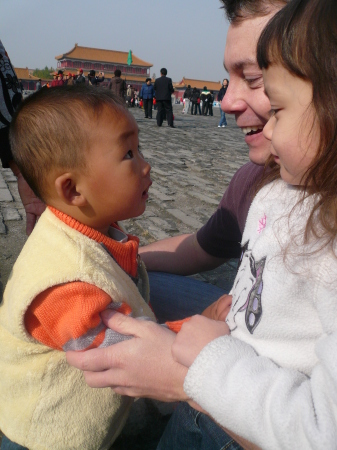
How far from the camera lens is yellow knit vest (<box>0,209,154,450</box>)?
137cm

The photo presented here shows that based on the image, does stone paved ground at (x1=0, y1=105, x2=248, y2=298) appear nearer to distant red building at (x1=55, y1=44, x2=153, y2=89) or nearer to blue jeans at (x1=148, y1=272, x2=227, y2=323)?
blue jeans at (x1=148, y1=272, x2=227, y2=323)

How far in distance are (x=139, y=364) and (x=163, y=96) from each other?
14.8 metres

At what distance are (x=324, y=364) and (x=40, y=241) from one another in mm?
949

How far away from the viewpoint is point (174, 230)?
4.34 metres

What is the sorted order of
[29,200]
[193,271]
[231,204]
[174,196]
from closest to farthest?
[231,204], [29,200], [193,271], [174,196]

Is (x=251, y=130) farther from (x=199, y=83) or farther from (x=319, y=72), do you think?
(x=199, y=83)

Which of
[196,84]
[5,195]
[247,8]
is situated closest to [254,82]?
[247,8]

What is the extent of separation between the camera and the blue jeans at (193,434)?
1.37 metres

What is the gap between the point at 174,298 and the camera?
2146 mm

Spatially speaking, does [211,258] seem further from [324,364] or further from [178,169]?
[178,169]

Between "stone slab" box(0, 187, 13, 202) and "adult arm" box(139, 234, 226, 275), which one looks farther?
"stone slab" box(0, 187, 13, 202)

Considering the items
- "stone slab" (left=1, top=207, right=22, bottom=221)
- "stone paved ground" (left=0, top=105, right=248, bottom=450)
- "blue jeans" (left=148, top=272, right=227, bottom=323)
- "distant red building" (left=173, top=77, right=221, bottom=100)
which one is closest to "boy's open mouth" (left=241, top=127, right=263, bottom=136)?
"blue jeans" (left=148, top=272, right=227, bottom=323)

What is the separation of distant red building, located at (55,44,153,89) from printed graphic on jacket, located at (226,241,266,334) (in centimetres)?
5783

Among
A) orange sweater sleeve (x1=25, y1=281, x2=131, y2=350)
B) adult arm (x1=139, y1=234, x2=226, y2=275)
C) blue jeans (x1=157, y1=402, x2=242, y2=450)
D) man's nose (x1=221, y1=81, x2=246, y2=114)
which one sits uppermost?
man's nose (x1=221, y1=81, x2=246, y2=114)
